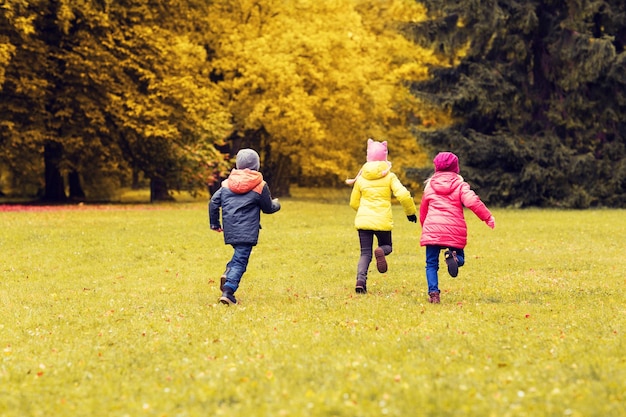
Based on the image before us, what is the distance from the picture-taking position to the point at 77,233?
20.1 meters

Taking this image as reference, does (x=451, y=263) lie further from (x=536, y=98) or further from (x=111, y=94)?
(x=536, y=98)

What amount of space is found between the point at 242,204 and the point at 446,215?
9.04 feet

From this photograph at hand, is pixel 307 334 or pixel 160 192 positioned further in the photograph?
pixel 160 192

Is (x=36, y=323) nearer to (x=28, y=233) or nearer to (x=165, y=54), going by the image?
(x=28, y=233)

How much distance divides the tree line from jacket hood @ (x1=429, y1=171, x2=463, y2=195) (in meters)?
21.2

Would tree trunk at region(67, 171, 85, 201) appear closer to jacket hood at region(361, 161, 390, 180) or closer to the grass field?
the grass field

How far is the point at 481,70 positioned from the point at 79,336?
2616 cm

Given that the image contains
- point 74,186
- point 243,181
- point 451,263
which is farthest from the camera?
point 74,186

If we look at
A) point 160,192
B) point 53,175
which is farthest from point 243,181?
point 160,192

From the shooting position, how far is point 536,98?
32406mm

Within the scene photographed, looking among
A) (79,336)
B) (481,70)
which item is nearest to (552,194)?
(481,70)

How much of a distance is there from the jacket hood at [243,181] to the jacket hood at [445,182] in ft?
7.86

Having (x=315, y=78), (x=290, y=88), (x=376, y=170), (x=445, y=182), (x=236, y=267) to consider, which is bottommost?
(x=236, y=267)

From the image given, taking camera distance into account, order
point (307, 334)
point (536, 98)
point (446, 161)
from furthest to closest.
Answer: point (536, 98) < point (446, 161) < point (307, 334)
